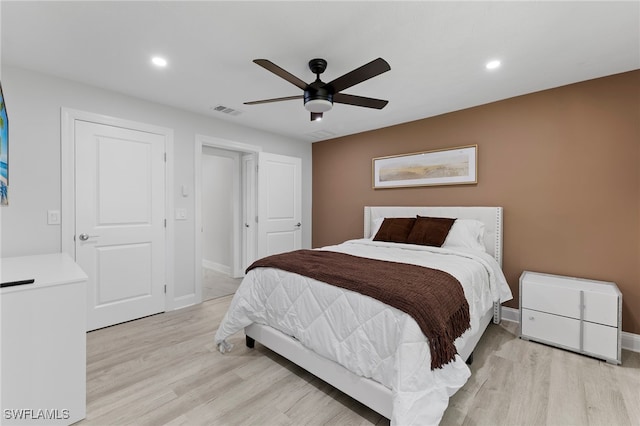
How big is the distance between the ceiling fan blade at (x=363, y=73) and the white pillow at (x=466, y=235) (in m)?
1.96

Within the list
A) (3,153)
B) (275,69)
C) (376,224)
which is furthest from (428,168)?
(3,153)

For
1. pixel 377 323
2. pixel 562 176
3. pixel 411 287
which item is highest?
pixel 562 176

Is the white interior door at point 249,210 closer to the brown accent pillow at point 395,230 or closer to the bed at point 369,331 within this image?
the brown accent pillow at point 395,230

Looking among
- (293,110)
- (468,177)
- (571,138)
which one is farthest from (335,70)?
(571,138)

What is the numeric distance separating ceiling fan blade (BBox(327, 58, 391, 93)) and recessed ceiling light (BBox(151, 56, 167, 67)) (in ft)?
4.52

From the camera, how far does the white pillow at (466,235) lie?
2961 mm

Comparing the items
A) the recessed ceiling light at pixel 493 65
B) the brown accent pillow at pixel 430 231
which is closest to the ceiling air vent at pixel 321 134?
the brown accent pillow at pixel 430 231

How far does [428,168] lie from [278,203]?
7.31ft

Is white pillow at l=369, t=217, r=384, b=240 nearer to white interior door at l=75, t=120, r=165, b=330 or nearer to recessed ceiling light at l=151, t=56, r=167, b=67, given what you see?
white interior door at l=75, t=120, r=165, b=330

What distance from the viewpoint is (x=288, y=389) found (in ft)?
6.22

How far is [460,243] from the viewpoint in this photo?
9.73ft

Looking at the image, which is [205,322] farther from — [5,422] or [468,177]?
[468,177]

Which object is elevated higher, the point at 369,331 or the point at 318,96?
the point at 318,96

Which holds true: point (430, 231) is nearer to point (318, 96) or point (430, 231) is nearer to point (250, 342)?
point (318, 96)
